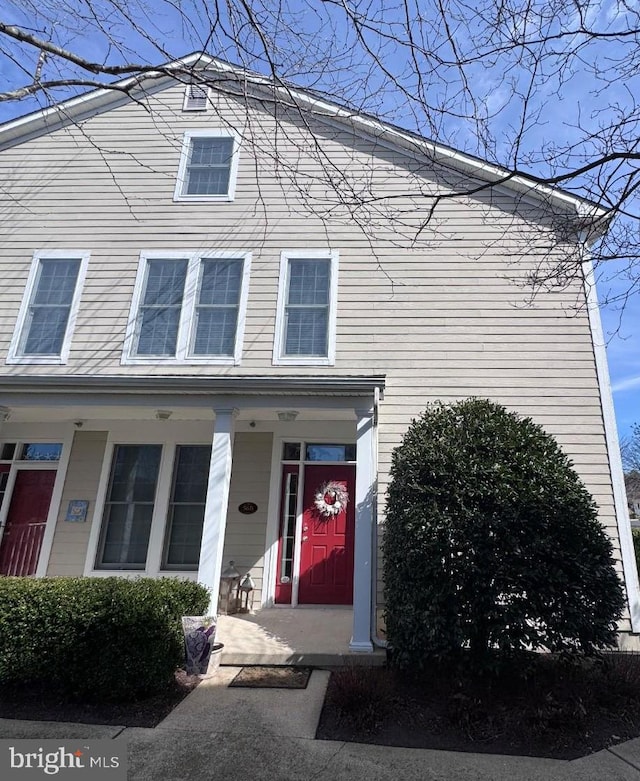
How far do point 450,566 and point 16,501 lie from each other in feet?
22.7

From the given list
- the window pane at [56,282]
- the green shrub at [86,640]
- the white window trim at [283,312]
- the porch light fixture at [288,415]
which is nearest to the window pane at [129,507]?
the porch light fixture at [288,415]

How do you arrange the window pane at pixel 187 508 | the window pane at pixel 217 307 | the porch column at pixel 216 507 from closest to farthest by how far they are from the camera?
the porch column at pixel 216 507, the window pane at pixel 187 508, the window pane at pixel 217 307

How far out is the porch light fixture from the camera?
21.1 feet

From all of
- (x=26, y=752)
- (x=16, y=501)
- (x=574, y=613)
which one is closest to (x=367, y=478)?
(x=574, y=613)

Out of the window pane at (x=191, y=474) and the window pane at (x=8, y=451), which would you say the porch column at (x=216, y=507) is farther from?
the window pane at (x=8, y=451)

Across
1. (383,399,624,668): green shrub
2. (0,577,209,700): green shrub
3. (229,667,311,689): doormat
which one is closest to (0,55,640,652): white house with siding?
(383,399,624,668): green shrub

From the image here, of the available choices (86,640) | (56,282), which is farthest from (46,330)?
(86,640)

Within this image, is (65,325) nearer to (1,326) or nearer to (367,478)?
(1,326)

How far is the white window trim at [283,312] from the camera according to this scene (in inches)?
277

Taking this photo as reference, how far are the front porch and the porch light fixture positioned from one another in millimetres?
2694

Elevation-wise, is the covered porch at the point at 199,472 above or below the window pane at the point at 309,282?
below

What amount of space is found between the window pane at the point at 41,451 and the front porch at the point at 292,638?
12.7ft

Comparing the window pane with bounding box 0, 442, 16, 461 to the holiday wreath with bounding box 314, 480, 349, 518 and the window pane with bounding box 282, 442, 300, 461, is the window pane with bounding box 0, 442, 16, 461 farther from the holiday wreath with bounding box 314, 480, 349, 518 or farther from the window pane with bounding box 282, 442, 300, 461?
the holiday wreath with bounding box 314, 480, 349, 518

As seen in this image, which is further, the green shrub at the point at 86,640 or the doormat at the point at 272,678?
the doormat at the point at 272,678
